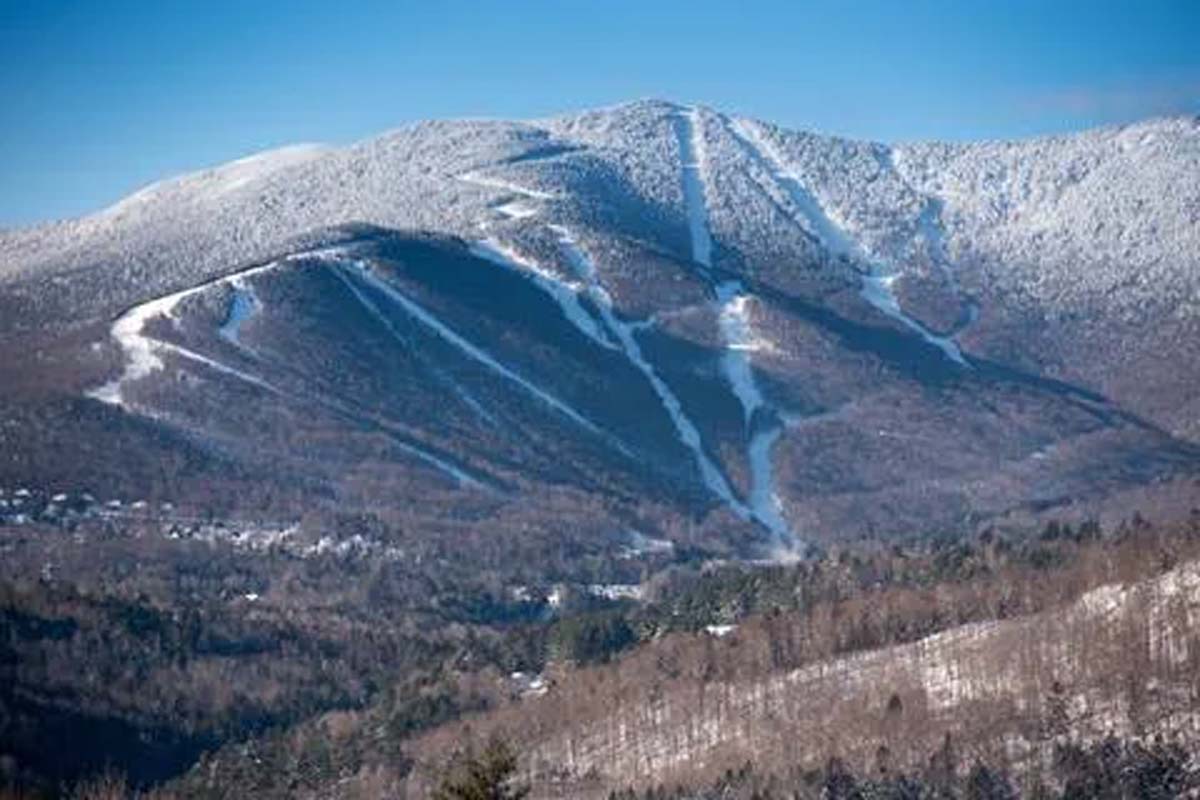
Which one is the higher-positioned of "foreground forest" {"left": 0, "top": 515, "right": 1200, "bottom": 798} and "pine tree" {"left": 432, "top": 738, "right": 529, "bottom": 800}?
"pine tree" {"left": 432, "top": 738, "right": 529, "bottom": 800}

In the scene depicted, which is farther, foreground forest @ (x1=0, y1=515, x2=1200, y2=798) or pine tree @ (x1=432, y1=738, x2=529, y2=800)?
foreground forest @ (x1=0, y1=515, x2=1200, y2=798)

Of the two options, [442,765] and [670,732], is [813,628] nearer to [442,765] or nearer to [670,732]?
[670,732]

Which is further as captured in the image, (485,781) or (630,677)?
(630,677)

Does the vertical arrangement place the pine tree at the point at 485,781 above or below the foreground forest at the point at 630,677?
above

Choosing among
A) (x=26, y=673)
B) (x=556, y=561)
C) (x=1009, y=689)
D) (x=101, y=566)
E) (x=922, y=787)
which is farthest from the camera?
(x=556, y=561)

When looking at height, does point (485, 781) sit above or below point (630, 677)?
above

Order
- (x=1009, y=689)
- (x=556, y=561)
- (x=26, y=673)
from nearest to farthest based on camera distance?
(x=1009, y=689), (x=26, y=673), (x=556, y=561)

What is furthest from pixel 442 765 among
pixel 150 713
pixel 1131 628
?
pixel 1131 628

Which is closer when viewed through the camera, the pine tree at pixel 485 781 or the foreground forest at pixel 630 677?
the pine tree at pixel 485 781
